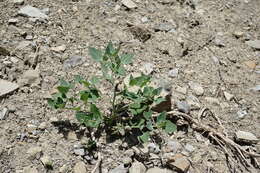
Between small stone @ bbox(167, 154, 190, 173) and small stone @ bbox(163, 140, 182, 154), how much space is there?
6 centimetres

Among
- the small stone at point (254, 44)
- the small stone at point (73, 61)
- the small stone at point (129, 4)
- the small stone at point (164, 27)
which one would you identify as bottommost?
the small stone at point (73, 61)

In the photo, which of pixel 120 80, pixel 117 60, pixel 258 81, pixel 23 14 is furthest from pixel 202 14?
pixel 23 14

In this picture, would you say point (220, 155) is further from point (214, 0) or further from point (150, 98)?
point (214, 0)

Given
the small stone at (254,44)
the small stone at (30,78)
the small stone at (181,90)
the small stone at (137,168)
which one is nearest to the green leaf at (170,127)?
the small stone at (137,168)

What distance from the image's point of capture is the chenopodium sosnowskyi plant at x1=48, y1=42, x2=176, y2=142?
6.51ft

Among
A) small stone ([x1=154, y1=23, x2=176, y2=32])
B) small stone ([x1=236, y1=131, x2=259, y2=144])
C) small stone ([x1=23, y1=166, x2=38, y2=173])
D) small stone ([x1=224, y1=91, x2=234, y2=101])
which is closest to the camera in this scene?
small stone ([x1=23, y1=166, x2=38, y2=173])

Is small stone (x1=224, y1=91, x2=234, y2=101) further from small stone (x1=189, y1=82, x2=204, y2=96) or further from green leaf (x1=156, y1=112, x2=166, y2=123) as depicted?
green leaf (x1=156, y1=112, x2=166, y2=123)

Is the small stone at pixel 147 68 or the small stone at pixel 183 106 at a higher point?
the small stone at pixel 147 68

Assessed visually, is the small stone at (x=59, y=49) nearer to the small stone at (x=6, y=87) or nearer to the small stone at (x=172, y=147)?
the small stone at (x=6, y=87)

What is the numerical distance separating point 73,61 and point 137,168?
0.90 m

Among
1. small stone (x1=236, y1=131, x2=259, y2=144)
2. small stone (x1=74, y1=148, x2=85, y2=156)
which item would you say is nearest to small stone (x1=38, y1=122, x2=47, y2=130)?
small stone (x1=74, y1=148, x2=85, y2=156)

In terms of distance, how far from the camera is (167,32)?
2777 mm

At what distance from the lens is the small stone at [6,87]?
6.98 feet

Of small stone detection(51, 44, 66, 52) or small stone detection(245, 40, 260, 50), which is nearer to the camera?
small stone detection(51, 44, 66, 52)
